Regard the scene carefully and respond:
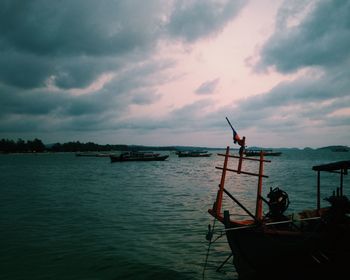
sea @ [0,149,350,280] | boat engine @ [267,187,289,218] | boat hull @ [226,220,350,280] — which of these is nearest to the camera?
boat hull @ [226,220,350,280]

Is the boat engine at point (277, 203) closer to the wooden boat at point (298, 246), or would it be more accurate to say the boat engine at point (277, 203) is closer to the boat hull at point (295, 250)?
the wooden boat at point (298, 246)

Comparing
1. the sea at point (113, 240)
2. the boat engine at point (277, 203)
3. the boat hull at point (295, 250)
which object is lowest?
the sea at point (113, 240)

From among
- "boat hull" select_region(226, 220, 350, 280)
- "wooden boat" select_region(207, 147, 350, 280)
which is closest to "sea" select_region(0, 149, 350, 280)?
"wooden boat" select_region(207, 147, 350, 280)

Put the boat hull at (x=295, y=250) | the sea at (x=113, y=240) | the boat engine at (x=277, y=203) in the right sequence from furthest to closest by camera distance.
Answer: the sea at (x=113, y=240) → the boat engine at (x=277, y=203) → the boat hull at (x=295, y=250)

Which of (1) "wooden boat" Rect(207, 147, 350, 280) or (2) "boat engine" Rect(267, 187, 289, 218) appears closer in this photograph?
(1) "wooden boat" Rect(207, 147, 350, 280)

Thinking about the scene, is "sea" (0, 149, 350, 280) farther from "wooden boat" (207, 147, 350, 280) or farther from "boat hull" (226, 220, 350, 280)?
"boat hull" (226, 220, 350, 280)

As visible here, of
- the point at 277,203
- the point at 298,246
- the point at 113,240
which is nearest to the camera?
the point at 298,246

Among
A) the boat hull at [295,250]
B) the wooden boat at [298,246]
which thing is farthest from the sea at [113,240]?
the boat hull at [295,250]

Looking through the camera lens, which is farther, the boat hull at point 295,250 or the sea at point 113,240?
the sea at point 113,240

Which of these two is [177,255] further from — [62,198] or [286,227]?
[62,198]

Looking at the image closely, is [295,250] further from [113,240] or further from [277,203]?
[113,240]

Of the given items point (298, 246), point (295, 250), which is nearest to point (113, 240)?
point (295, 250)

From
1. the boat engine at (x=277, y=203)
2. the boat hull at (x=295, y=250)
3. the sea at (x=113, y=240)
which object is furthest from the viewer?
the sea at (x=113, y=240)

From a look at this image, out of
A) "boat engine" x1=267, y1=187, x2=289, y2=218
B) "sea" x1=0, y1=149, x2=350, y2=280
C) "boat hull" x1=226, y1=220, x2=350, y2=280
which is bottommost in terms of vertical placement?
"sea" x1=0, y1=149, x2=350, y2=280
